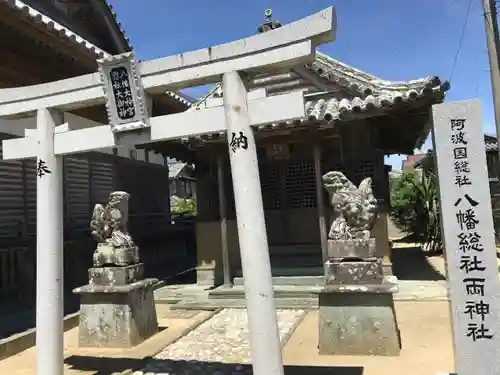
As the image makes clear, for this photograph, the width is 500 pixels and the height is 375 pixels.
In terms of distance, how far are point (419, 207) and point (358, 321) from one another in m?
12.2

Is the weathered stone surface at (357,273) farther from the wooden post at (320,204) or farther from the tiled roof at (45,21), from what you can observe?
the tiled roof at (45,21)

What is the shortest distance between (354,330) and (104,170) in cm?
928

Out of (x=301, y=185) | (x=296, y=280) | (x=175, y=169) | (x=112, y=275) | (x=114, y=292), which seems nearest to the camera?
(x=114, y=292)

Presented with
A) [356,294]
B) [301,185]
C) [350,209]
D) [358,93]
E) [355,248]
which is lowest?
[356,294]

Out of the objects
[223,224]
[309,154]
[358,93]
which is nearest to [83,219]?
[223,224]

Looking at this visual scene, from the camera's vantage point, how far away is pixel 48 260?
15.7ft

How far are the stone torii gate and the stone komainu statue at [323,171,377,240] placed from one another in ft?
7.14

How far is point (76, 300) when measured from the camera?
379 inches

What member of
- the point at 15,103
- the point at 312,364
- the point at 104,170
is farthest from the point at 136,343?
the point at 104,170

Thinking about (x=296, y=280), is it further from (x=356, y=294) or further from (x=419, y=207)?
(x=419, y=207)

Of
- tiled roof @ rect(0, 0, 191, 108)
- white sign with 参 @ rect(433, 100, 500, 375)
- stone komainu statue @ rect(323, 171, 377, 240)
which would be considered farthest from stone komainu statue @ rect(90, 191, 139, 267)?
white sign with 参 @ rect(433, 100, 500, 375)

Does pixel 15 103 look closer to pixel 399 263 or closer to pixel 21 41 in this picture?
pixel 21 41

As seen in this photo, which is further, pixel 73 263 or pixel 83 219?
pixel 83 219

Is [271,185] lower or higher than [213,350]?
higher
